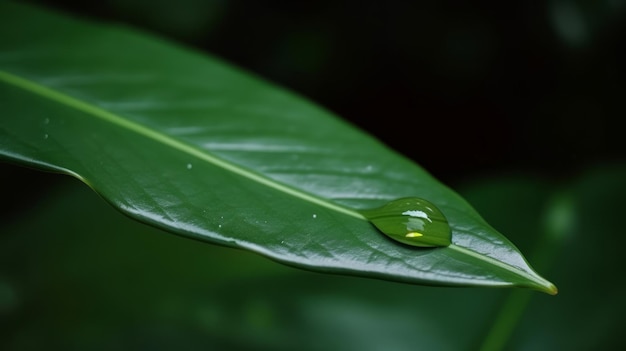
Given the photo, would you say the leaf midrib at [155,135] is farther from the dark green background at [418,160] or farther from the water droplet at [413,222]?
the dark green background at [418,160]

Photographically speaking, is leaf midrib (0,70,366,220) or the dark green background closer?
leaf midrib (0,70,366,220)

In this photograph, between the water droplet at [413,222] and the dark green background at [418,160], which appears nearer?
the water droplet at [413,222]

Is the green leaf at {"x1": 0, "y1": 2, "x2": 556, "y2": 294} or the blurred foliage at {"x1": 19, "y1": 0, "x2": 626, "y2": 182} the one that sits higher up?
the blurred foliage at {"x1": 19, "y1": 0, "x2": 626, "y2": 182}

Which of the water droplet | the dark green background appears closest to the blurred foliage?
the dark green background

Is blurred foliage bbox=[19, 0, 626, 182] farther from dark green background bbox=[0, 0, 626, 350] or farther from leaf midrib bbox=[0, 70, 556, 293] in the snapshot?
leaf midrib bbox=[0, 70, 556, 293]

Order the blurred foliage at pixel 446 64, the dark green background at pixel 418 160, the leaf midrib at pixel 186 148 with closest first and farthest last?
the leaf midrib at pixel 186 148 → the dark green background at pixel 418 160 → the blurred foliage at pixel 446 64

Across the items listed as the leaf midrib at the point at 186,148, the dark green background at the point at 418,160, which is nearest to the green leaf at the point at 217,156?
the leaf midrib at the point at 186,148

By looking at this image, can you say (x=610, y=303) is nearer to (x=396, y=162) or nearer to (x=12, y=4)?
(x=396, y=162)

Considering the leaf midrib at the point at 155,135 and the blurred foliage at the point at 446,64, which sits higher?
the blurred foliage at the point at 446,64

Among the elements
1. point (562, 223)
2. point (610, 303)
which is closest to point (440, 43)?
point (562, 223)
